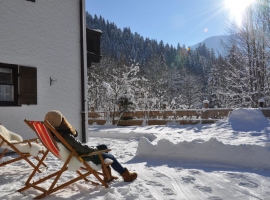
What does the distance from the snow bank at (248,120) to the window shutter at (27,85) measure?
271 inches

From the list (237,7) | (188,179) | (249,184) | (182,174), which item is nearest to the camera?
(249,184)

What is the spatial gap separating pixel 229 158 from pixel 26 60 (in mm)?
5048

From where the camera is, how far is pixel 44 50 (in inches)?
265

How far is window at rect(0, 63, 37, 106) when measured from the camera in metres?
5.99

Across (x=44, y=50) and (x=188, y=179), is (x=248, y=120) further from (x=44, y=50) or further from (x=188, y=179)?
(x=44, y=50)

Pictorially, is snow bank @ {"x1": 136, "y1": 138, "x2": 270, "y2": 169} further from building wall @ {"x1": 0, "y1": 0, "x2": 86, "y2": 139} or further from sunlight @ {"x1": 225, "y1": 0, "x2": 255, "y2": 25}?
sunlight @ {"x1": 225, "y1": 0, "x2": 255, "y2": 25}

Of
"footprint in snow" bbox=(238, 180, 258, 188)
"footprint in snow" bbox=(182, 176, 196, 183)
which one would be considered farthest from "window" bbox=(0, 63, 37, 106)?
"footprint in snow" bbox=(238, 180, 258, 188)

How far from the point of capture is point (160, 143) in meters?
5.40

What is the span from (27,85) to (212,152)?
447 centimetres

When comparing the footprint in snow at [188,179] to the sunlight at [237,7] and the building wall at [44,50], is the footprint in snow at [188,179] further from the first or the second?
the sunlight at [237,7]

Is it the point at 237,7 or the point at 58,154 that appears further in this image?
the point at 237,7

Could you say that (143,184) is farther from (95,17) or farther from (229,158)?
(95,17)

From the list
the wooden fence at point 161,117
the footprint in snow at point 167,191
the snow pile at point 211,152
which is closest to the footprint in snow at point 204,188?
the footprint in snow at point 167,191

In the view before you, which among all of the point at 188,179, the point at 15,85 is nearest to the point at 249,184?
the point at 188,179
